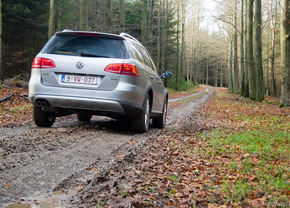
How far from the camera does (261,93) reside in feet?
58.8

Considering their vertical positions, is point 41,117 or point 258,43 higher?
point 258,43

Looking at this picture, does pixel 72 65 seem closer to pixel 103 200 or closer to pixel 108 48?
pixel 108 48

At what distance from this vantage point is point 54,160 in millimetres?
3596

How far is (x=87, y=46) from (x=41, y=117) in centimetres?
187

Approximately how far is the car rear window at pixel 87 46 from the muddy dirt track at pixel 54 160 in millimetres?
1613

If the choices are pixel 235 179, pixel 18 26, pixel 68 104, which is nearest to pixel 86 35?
pixel 68 104

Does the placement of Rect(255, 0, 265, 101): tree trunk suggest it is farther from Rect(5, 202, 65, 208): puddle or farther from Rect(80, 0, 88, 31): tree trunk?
Rect(5, 202, 65, 208): puddle

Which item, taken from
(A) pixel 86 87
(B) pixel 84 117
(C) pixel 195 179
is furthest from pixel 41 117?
(C) pixel 195 179

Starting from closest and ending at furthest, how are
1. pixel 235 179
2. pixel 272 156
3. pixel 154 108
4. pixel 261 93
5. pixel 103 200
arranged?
1. pixel 103 200
2. pixel 235 179
3. pixel 272 156
4. pixel 154 108
5. pixel 261 93

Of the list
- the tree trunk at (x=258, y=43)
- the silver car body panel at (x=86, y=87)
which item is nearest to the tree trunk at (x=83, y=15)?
the silver car body panel at (x=86, y=87)

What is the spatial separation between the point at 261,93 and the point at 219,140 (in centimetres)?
1394

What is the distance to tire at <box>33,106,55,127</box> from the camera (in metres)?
5.71

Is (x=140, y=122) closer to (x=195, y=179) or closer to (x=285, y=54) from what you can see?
(x=195, y=179)

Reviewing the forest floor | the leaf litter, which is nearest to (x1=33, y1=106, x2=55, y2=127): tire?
the forest floor
